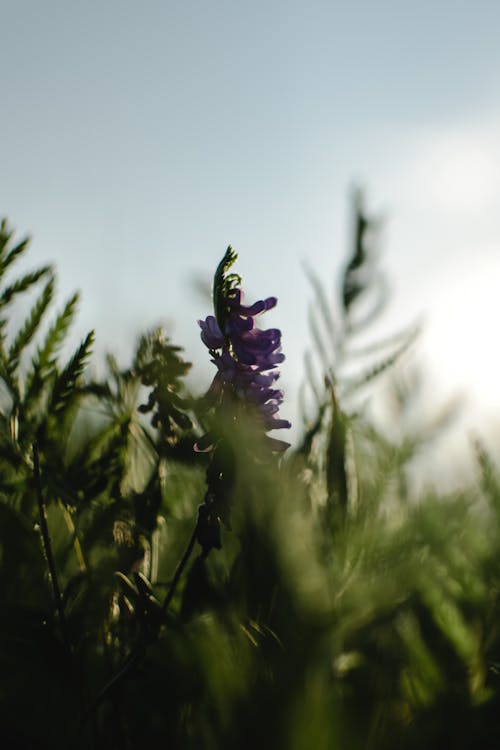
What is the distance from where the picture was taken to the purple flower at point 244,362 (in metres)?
0.59

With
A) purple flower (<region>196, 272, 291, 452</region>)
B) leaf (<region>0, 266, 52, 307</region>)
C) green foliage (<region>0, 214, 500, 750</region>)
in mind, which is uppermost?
leaf (<region>0, 266, 52, 307</region>)

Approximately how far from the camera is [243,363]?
599 mm

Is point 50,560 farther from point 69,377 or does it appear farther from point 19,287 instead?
point 19,287

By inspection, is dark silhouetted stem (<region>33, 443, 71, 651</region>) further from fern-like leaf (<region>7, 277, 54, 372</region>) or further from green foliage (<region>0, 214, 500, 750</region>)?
fern-like leaf (<region>7, 277, 54, 372</region>)

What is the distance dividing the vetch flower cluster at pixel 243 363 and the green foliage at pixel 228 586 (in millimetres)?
35

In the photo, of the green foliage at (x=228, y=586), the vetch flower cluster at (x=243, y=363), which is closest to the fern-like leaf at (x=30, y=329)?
the green foliage at (x=228, y=586)

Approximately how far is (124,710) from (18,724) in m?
0.13

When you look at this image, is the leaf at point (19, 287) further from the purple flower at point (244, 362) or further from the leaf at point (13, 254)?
the purple flower at point (244, 362)

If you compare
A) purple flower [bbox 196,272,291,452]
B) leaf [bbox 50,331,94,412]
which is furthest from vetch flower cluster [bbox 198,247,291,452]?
leaf [bbox 50,331,94,412]

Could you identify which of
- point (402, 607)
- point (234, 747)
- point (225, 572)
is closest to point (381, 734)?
point (234, 747)

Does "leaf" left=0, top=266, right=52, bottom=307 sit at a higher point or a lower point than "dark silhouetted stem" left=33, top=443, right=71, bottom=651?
higher

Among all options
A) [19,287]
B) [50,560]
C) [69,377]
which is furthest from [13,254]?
[50,560]

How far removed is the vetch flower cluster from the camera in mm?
589

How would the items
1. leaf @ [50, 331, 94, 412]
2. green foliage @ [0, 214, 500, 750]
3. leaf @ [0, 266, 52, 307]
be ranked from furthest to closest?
1. leaf @ [0, 266, 52, 307]
2. leaf @ [50, 331, 94, 412]
3. green foliage @ [0, 214, 500, 750]
